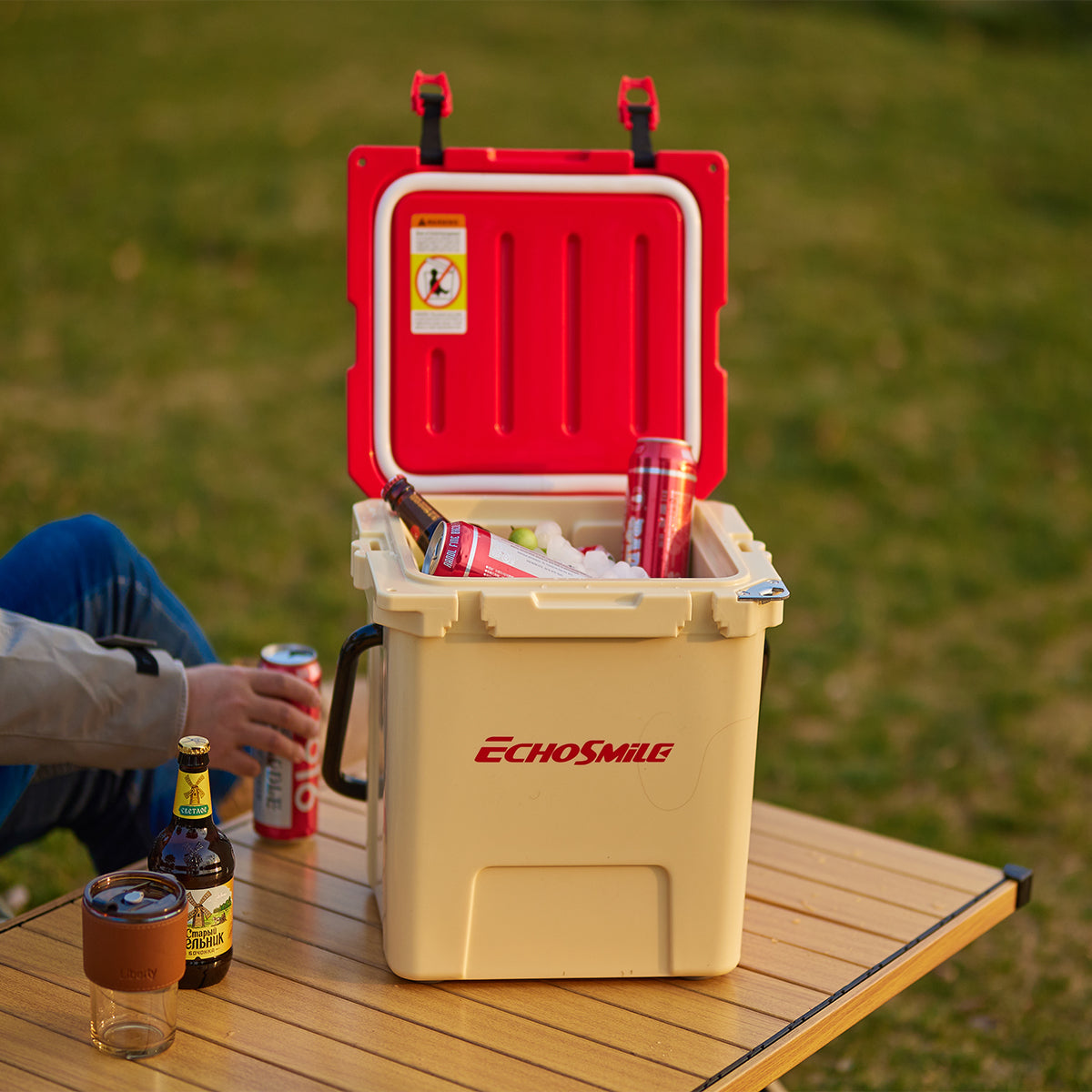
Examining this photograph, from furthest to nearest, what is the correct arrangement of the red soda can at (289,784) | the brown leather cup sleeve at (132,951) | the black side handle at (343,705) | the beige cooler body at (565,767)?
1. the red soda can at (289,784)
2. the black side handle at (343,705)
3. the beige cooler body at (565,767)
4. the brown leather cup sleeve at (132,951)

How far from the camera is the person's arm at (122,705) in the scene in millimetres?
1683

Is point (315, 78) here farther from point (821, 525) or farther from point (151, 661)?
point (151, 661)

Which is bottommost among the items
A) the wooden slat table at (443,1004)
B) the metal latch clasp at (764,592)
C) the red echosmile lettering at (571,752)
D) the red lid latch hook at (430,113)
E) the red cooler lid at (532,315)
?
the wooden slat table at (443,1004)

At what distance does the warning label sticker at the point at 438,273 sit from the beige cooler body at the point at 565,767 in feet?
1.45

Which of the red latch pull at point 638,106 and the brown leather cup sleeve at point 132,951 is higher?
the red latch pull at point 638,106

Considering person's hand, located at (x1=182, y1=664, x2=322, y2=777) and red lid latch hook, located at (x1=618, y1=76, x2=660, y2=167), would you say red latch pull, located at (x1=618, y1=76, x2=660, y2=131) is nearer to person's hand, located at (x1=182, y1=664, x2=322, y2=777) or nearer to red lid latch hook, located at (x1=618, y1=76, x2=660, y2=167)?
red lid latch hook, located at (x1=618, y1=76, x2=660, y2=167)

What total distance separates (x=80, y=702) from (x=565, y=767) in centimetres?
61

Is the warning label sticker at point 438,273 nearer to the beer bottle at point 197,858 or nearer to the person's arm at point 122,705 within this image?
the person's arm at point 122,705

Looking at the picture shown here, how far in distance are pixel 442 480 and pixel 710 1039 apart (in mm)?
816

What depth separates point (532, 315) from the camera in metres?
2.00

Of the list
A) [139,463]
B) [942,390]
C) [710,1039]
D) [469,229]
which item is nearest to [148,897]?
[710,1039]

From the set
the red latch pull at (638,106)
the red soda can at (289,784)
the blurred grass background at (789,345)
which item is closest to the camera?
the red soda can at (289,784)

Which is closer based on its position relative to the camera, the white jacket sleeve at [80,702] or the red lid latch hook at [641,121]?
the white jacket sleeve at [80,702]

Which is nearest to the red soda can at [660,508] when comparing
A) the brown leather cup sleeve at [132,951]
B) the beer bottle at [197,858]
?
the beer bottle at [197,858]
